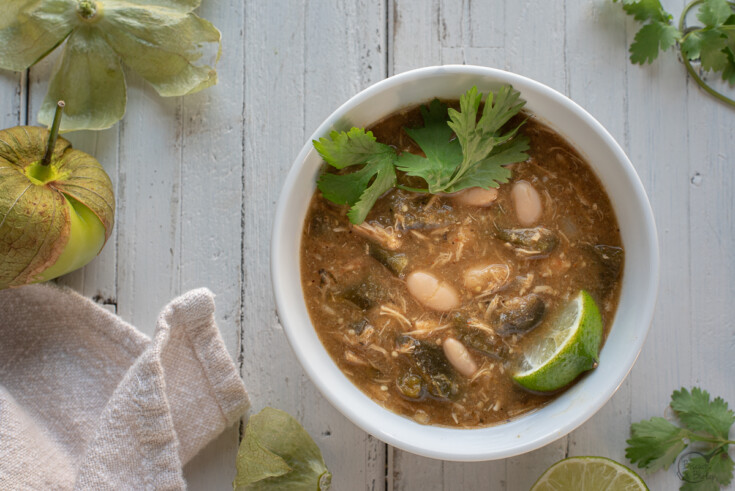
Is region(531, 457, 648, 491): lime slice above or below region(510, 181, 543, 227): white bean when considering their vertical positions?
below

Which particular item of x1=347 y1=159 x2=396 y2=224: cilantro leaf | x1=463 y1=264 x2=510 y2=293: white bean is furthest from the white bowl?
x1=463 y1=264 x2=510 y2=293: white bean

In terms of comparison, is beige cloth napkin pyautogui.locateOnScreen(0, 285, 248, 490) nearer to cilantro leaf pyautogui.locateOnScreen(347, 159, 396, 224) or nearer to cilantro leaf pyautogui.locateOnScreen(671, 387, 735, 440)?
cilantro leaf pyautogui.locateOnScreen(347, 159, 396, 224)

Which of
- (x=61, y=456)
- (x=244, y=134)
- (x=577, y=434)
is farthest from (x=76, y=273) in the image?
(x=577, y=434)

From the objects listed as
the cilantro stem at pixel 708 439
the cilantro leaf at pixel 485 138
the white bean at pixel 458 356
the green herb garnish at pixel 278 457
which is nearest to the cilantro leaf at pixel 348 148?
the cilantro leaf at pixel 485 138

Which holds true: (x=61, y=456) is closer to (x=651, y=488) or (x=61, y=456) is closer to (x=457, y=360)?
(x=457, y=360)

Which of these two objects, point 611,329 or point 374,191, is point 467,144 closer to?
point 374,191

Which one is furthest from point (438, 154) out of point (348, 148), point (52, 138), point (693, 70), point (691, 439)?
point (691, 439)
